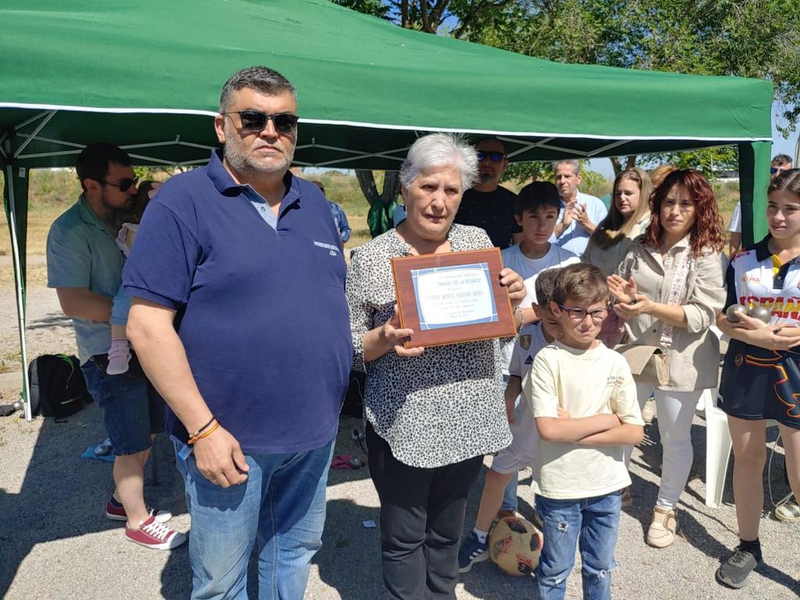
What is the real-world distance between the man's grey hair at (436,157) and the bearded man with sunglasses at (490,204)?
3.58ft

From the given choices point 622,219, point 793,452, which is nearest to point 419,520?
point 793,452

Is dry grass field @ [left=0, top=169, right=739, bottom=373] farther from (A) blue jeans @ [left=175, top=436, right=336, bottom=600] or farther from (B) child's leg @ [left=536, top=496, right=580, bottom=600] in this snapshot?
(B) child's leg @ [left=536, top=496, right=580, bottom=600]

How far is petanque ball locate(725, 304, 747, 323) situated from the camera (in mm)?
2604

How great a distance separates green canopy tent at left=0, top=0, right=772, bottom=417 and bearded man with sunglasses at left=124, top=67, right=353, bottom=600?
594mm

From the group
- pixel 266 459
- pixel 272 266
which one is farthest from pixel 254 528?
pixel 272 266

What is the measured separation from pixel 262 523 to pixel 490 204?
79.4 inches

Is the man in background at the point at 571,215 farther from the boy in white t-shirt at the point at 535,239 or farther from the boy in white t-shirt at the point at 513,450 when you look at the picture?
the boy in white t-shirt at the point at 513,450

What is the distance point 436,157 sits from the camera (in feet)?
6.32

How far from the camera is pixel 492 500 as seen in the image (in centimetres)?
280

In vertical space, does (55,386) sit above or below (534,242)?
below

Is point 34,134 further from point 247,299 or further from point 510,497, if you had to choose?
point 510,497

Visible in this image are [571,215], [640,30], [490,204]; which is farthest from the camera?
[640,30]

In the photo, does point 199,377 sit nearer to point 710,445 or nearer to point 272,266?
point 272,266

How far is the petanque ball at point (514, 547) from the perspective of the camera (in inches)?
107
